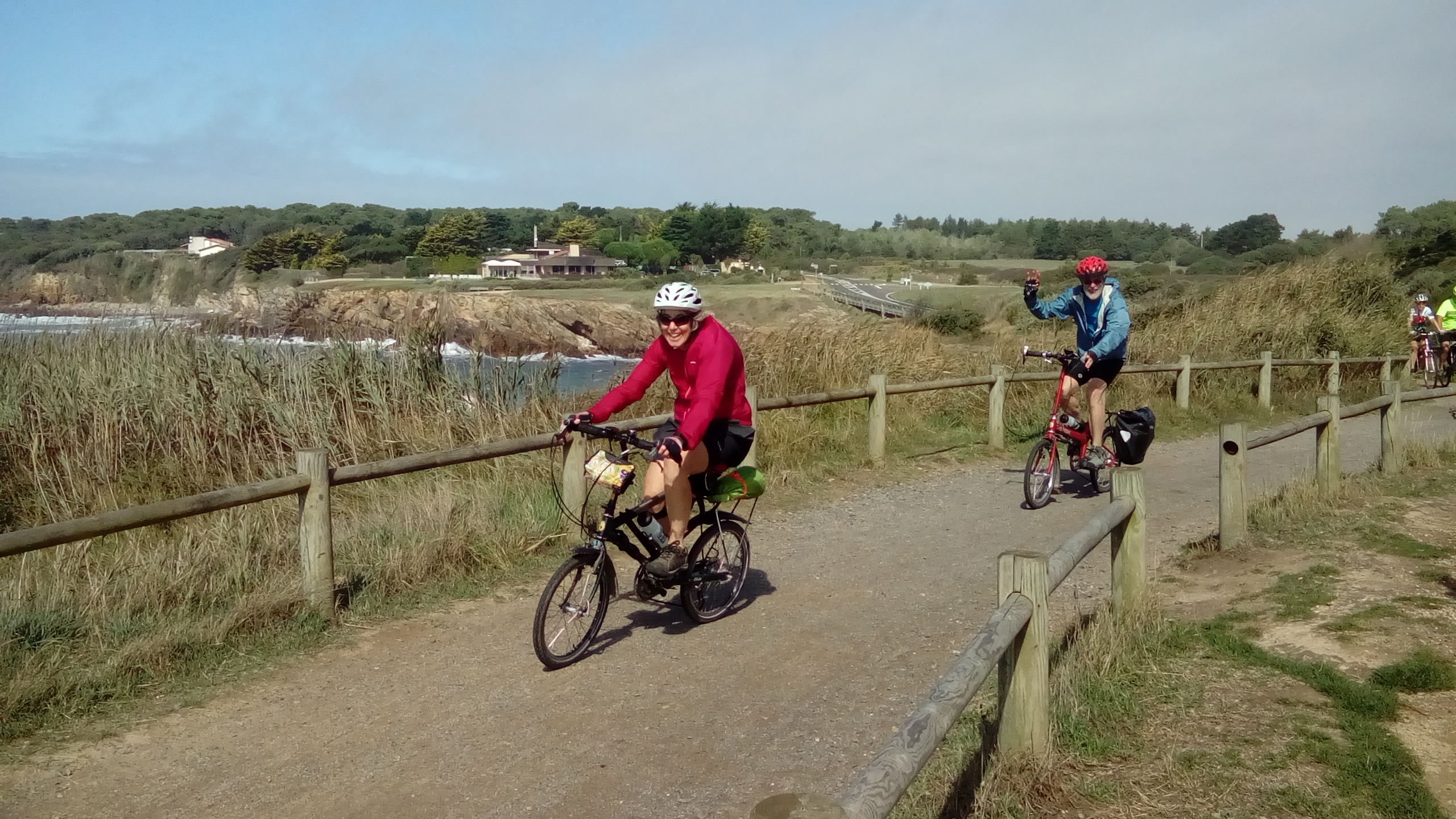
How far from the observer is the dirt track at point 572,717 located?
4547mm

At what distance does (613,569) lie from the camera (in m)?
6.41

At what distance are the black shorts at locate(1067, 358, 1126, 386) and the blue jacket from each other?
59 millimetres

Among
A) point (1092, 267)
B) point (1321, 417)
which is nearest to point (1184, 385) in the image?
point (1321, 417)

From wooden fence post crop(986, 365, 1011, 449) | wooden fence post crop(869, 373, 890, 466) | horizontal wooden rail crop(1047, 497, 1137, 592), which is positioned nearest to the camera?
horizontal wooden rail crop(1047, 497, 1137, 592)

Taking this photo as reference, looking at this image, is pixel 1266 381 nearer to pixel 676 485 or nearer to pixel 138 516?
pixel 676 485

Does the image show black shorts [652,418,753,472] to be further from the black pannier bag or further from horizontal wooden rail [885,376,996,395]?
horizontal wooden rail [885,376,996,395]

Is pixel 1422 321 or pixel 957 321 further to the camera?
pixel 957 321

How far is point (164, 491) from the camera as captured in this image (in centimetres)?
929

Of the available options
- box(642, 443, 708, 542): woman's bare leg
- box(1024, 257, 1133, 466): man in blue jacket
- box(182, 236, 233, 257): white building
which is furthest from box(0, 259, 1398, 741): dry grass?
box(182, 236, 233, 257): white building

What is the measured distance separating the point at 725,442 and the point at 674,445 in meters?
0.78

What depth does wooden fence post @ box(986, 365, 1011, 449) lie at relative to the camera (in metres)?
13.4

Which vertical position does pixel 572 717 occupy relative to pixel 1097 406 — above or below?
below

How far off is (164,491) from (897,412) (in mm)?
8228

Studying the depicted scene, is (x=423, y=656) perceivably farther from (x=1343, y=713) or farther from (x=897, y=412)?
(x=897, y=412)
